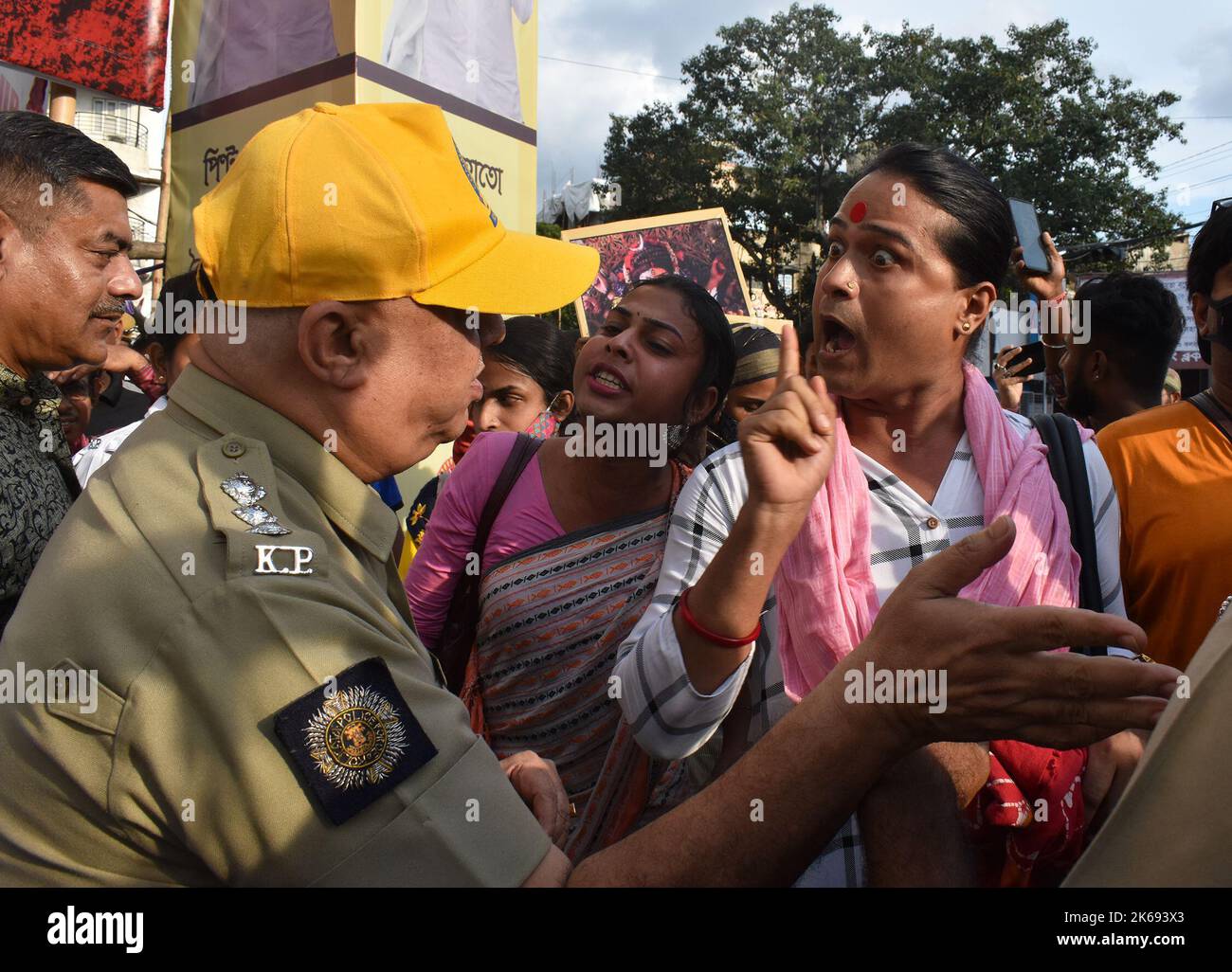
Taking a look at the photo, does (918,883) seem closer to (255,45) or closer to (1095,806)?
(1095,806)

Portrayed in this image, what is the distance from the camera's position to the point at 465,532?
2.70m

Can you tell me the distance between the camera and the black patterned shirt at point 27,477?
6.54 feet

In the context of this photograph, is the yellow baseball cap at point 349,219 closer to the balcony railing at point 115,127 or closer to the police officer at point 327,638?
the police officer at point 327,638

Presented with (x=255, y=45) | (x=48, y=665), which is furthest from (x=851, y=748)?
(x=255, y=45)

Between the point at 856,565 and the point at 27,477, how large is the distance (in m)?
1.81

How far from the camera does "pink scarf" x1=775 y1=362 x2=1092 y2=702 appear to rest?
67.6 inches

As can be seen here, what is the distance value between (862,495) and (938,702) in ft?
2.22

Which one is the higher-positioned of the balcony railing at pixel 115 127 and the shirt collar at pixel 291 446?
the balcony railing at pixel 115 127

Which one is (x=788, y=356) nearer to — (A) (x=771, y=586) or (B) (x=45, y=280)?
(A) (x=771, y=586)

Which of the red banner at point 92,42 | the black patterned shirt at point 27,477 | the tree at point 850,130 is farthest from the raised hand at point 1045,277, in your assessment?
the tree at point 850,130

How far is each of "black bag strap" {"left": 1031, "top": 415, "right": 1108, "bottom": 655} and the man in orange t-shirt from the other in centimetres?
54

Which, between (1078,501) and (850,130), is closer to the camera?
(1078,501)

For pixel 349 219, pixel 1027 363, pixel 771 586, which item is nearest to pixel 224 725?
pixel 349 219

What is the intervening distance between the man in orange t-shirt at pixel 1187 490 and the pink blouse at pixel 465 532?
151cm
